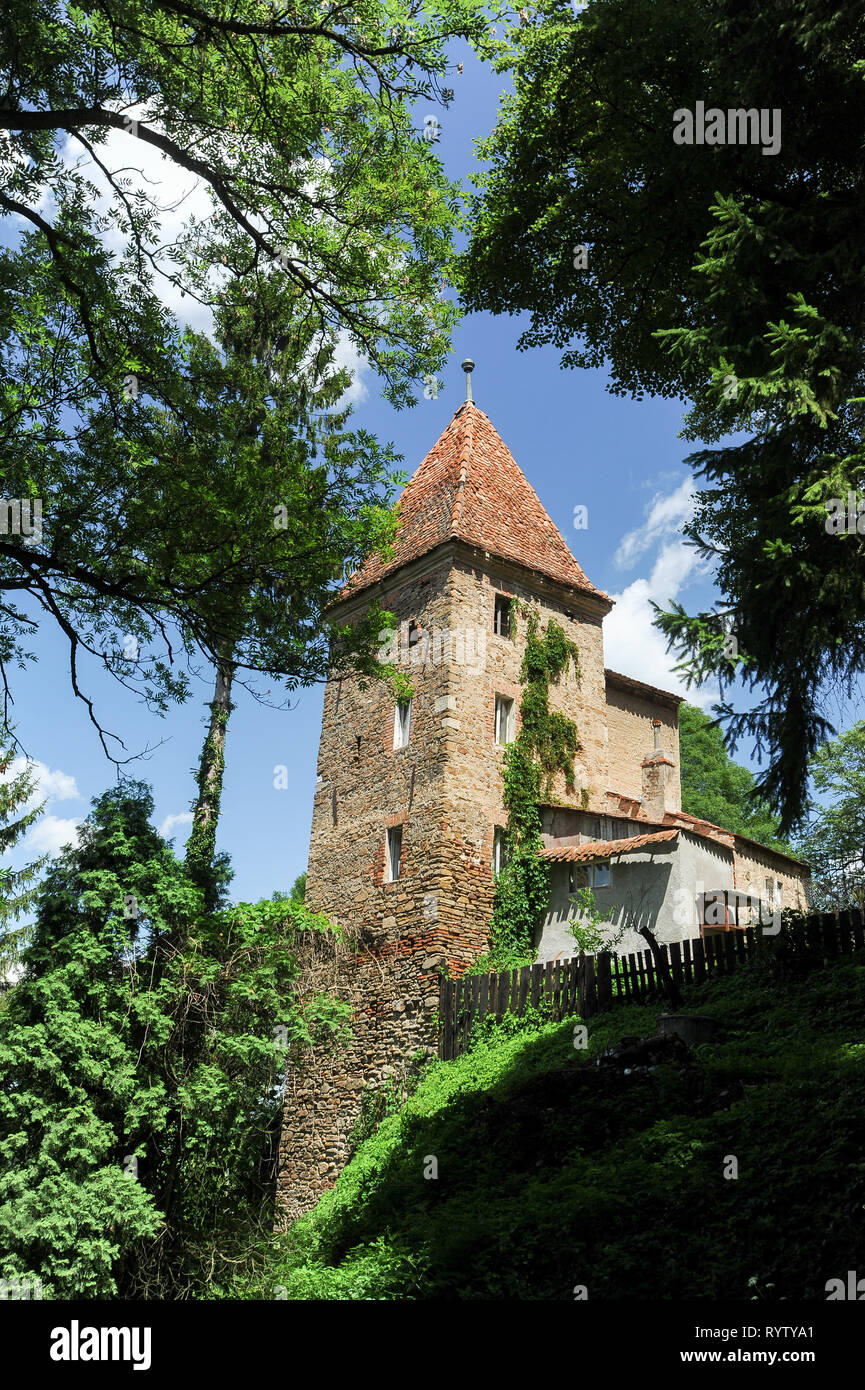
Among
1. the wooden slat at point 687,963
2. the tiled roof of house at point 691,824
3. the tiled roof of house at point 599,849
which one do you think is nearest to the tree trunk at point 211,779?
the tiled roof of house at point 599,849

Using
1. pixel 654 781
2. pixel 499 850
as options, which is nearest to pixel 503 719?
pixel 499 850

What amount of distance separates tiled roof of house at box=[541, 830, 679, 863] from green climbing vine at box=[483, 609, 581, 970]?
0.32m

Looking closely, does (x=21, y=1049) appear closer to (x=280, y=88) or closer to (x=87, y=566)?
(x=87, y=566)

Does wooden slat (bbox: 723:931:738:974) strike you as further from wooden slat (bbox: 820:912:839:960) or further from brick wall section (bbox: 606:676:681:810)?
brick wall section (bbox: 606:676:681:810)

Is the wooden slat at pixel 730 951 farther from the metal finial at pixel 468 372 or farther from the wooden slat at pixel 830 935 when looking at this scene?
the metal finial at pixel 468 372

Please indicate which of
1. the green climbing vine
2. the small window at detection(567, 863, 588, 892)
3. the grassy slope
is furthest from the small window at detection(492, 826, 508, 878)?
the grassy slope

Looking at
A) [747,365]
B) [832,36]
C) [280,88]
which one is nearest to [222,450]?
[280,88]

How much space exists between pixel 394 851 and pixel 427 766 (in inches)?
75.2

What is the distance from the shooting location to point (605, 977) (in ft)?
48.8

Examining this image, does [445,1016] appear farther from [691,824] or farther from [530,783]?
[691,824]

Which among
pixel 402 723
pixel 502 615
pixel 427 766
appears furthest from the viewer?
pixel 502 615

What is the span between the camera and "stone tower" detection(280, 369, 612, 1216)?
59.7 ft

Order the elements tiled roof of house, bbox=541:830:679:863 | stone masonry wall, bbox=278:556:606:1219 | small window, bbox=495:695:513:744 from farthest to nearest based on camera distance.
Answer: small window, bbox=495:695:513:744
stone masonry wall, bbox=278:556:606:1219
tiled roof of house, bbox=541:830:679:863

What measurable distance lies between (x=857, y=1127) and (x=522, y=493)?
18.6 metres
